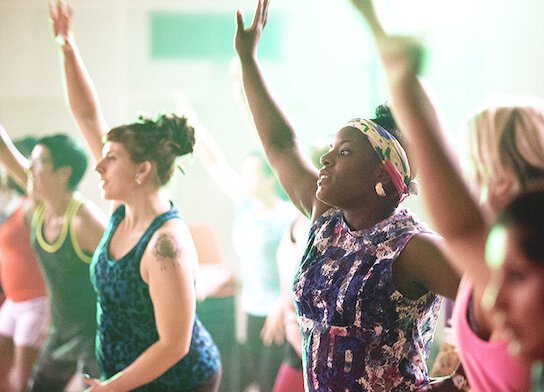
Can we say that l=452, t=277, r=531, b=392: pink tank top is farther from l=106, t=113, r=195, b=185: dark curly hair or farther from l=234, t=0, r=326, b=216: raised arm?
l=106, t=113, r=195, b=185: dark curly hair

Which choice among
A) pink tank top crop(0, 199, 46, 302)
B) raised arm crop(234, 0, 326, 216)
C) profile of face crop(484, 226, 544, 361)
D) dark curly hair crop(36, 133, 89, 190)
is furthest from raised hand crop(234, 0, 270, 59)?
pink tank top crop(0, 199, 46, 302)

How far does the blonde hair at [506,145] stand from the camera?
1.40m

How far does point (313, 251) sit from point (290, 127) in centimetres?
43

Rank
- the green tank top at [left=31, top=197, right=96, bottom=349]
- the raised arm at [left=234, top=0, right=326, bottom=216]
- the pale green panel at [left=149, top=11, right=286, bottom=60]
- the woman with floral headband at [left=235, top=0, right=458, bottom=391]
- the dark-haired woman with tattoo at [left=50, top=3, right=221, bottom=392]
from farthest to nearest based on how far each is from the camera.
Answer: the pale green panel at [left=149, top=11, right=286, bottom=60], the green tank top at [left=31, top=197, right=96, bottom=349], the dark-haired woman with tattoo at [left=50, top=3, right=221, bottom=392], the raised arm at [left=234, top=0, right=326, bottom=216], the woman with floral headband at [left=235, top=0, right=458, bottom=391]

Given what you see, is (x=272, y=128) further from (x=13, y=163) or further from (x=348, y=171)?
(x=13, y=163)

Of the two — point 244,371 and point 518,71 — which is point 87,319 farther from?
point 518,71

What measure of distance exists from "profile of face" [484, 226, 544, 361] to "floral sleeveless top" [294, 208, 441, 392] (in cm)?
86

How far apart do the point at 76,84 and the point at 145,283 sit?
0.92 meters

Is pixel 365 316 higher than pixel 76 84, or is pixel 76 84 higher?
pixel 76 84

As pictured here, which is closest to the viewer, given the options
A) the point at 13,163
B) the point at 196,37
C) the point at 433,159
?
the point at 433,159

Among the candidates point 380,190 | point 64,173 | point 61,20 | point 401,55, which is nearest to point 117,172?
point 61,20

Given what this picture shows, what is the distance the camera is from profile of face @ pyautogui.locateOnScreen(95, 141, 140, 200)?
2676 millimetres

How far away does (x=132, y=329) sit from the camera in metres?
2.50

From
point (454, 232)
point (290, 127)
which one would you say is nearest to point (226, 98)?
point (290, 127)
